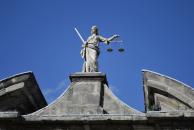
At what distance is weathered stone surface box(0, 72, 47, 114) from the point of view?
13969 millimetres

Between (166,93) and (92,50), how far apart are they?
314 centimetres

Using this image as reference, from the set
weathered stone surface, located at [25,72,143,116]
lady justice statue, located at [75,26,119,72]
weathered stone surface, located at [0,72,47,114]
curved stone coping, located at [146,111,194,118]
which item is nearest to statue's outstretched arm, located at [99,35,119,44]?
lady justice statue, located at [75,26,119,72]

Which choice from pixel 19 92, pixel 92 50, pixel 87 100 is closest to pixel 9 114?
pixel 19 92

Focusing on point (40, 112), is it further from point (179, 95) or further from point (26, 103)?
point (179, 95)

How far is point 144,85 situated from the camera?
13.8 meters

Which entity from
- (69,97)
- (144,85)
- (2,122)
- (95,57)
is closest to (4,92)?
(2,122)

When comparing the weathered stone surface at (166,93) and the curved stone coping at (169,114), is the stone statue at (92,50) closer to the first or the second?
the weathered stone surface at (166,93)

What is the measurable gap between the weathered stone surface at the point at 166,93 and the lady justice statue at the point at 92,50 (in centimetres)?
203

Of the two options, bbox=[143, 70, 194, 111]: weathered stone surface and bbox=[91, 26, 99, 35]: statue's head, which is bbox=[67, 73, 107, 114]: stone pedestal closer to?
bbox=[143, 70, 194, 111]: weathered stone surface

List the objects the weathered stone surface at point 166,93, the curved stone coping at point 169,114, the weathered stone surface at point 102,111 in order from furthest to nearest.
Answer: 1. the weathered stone surface at point 166,93
2. the weathered stone surface at point 102,111
3. the curved stone coping at point 169,114

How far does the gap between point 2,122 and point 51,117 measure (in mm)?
1445

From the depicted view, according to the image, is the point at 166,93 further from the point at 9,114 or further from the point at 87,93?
the point at 9,114

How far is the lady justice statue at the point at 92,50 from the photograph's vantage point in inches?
584

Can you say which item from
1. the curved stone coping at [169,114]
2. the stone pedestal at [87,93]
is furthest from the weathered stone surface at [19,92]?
the curved stone coping at [169,114]
